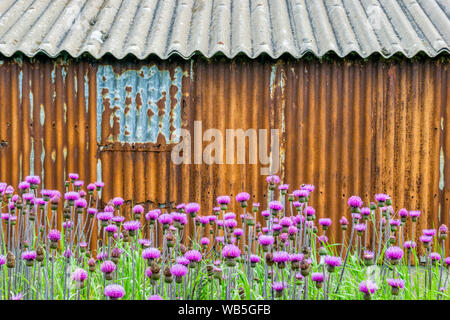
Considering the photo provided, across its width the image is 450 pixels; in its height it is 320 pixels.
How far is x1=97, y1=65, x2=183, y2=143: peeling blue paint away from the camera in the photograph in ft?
17.1

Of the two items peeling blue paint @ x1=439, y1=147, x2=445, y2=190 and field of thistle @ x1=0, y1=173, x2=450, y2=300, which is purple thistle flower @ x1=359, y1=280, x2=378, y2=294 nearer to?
field of thistle @ x1=0, y1=173, x2=450, y2=300

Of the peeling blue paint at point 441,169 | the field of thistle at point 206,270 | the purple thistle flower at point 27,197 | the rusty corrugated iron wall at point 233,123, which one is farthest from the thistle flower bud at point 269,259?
the peeling blue paint at point 441,169

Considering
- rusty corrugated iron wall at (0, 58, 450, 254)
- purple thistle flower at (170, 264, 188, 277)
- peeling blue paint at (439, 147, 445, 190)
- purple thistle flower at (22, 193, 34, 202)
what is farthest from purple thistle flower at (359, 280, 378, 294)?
peeling blue paint at (439, 147, 445, 190)

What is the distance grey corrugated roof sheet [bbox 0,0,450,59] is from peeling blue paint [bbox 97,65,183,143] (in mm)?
365

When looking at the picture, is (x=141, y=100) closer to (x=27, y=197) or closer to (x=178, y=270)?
(x=27, y=197)

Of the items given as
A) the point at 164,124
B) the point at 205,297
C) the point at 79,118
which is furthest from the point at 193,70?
the point at 205,297

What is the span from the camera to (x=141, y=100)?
523 cm

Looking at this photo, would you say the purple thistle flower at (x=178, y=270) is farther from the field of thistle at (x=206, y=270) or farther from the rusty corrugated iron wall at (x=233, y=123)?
the rusty corrugated iron wall at (x=233, y=123)

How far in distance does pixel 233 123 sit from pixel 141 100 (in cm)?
117

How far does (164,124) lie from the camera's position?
525cm

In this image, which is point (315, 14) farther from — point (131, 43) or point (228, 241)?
point (228, 241)

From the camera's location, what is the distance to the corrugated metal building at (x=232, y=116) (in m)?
5.21

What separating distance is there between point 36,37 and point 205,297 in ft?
13.3

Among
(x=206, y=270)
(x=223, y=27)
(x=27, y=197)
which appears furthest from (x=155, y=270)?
(x=223, y=27)
